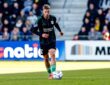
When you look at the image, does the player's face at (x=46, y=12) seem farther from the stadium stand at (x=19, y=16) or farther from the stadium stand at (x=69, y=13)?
the stadium stand at (x=69, y=13)

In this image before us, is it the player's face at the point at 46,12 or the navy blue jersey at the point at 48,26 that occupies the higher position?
the player's face at the point at 46,12

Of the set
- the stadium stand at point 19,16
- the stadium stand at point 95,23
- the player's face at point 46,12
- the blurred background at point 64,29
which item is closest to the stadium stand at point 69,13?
the blurred background at point 64,29

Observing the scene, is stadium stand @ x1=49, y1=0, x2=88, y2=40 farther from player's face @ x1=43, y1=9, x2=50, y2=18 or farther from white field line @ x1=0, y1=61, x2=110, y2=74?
player's face @ x1=43, y1=9, x2=50, y2=18

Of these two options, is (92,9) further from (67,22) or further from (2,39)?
(2,39)

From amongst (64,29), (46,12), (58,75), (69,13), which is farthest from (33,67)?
(69,13)

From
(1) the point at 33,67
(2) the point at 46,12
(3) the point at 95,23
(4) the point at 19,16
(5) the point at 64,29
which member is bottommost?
(1) the point at 33,67

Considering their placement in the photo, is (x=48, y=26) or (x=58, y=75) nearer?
(x=58, y=75)

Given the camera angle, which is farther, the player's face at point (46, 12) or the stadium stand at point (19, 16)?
the stadium stand at point (19, 16)

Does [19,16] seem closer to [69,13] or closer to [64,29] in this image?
[64,29]

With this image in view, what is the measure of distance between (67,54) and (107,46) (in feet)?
7.47

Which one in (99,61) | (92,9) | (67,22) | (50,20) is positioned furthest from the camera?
(67,22)

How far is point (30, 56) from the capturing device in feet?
97.7

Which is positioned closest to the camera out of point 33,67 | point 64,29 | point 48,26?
point 48,26

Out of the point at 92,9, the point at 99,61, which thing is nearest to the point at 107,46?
the point at 99,61
